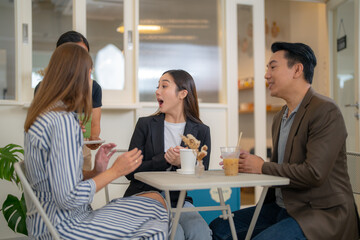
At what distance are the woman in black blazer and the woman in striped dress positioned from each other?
587 millimetres

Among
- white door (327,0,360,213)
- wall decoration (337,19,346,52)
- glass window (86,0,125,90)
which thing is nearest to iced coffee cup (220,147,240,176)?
glass window (86,0,125,90)

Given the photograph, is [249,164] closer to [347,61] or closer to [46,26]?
[46,26]

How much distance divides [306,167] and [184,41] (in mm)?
2958

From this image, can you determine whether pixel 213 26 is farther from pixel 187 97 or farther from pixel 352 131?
pixel 187 97

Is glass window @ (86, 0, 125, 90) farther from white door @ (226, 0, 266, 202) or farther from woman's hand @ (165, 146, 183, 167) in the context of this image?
woman's hand @ (165, 146, 183, 167)

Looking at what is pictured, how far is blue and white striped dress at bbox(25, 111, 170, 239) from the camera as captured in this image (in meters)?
1.32

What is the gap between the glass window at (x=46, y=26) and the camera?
3.66m

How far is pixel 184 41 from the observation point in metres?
4.44

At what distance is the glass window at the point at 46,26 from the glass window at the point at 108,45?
244 mm

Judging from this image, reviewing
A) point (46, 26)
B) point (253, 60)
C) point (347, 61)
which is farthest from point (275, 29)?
point (46, 26)

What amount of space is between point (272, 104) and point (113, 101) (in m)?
3.95

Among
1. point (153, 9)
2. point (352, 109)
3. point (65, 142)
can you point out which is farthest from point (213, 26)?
point (65, 142)

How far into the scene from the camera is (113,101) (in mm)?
3871

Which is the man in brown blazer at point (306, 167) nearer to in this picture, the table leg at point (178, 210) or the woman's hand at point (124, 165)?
the table leg at point (178, 210)
